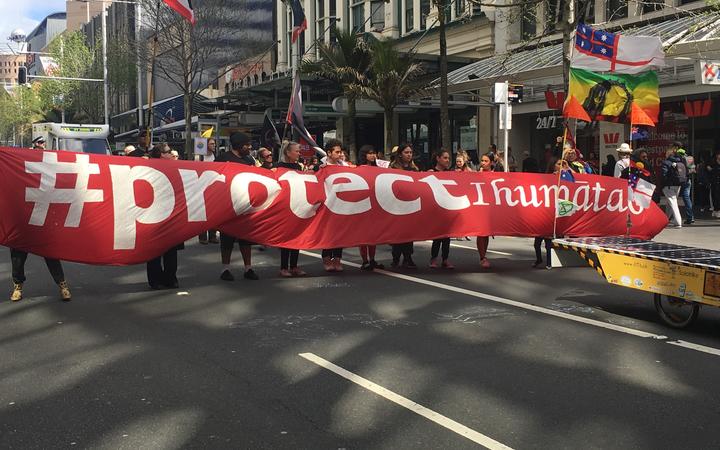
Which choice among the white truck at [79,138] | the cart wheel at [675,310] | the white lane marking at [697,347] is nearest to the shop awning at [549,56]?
the cart wheel at [675,310]

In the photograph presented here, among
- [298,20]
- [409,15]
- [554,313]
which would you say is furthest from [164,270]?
[409,15]

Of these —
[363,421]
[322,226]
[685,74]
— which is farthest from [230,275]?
[685,74]

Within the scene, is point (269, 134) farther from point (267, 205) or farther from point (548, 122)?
point (267, 205)

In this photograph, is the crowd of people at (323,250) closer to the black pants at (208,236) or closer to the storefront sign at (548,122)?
the black pants at (208,236)

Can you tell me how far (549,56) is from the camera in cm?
2114

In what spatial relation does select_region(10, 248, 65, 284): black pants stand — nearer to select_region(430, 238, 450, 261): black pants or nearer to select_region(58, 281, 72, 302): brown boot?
select_region(58, 281, 72, 302): brown boot

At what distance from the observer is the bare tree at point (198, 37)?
36.8 metres

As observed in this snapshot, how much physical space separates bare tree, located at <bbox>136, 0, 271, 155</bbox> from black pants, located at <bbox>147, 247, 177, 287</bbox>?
27123 millimetres

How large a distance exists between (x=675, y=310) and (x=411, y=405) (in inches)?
143

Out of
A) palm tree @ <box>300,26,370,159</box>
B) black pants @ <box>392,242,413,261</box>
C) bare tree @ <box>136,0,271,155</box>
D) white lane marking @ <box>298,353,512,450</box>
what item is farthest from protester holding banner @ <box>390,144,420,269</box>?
bare tree @ <box>136,0,271,155</box>

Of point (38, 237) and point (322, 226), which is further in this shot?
point (322, 226)

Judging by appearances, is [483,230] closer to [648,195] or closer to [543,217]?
[543,217]

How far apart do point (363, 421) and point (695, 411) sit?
2.12 meters

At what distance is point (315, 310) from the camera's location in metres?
7.90
